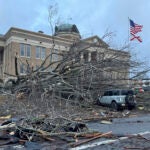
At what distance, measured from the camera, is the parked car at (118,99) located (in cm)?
2253

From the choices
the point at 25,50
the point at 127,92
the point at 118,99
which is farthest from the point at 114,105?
the point at 25,50

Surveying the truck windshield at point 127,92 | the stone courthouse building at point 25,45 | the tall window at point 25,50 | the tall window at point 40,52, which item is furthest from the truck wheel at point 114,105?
the tall window at point 40,52

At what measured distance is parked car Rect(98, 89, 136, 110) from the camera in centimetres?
2253

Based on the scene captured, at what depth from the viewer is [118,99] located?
23.3m

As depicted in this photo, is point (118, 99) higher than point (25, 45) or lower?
lower

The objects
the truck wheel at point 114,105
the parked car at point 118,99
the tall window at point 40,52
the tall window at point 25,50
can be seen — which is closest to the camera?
the parked car at point 118,99

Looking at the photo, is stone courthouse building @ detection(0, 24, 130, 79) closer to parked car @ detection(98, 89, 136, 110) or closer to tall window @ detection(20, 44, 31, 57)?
tall window @ detection(20, 44, 31, 57)

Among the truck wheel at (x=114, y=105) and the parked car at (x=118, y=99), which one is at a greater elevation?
the parked car at (x=118, y=99)

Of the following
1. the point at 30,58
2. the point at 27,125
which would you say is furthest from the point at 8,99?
the point at 30,58

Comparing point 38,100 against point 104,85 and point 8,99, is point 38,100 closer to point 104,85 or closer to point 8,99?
point 8,99

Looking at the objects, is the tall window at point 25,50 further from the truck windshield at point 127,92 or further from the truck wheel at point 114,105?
the truck windshield at point 127,92

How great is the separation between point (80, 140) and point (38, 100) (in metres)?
6.68

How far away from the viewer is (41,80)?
17.2m

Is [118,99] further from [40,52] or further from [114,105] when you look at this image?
[40,52]
